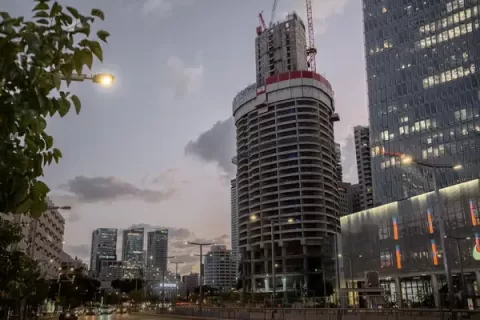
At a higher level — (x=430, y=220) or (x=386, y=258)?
(x=430, y=220)

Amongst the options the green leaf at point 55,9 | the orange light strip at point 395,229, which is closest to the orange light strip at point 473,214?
the orange light strip at point 395,229

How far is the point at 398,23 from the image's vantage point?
12550 centimetres

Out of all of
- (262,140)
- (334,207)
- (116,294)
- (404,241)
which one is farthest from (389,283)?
(116,294)

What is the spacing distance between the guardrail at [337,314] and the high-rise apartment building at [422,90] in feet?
236

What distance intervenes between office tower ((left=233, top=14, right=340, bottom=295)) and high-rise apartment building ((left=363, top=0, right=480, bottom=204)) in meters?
47.5

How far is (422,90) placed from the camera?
115750 mm

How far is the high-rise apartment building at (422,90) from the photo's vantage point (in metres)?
107

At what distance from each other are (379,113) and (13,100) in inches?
4939

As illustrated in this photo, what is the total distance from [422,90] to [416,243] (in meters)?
44.5

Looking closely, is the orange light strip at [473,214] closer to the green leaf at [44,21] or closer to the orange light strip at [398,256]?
the orange light strip at [398,256]

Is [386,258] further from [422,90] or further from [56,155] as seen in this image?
[56,155]

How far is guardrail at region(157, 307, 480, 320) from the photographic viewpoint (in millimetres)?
28547

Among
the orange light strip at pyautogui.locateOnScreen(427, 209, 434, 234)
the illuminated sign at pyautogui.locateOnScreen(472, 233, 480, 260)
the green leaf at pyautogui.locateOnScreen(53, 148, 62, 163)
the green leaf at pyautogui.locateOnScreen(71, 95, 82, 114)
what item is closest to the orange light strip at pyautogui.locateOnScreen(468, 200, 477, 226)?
the illuminated sign at pyautogui.locateOnScreen(472, 233, 480, 260)

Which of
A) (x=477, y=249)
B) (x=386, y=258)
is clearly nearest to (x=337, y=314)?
(x=477, y=249)
